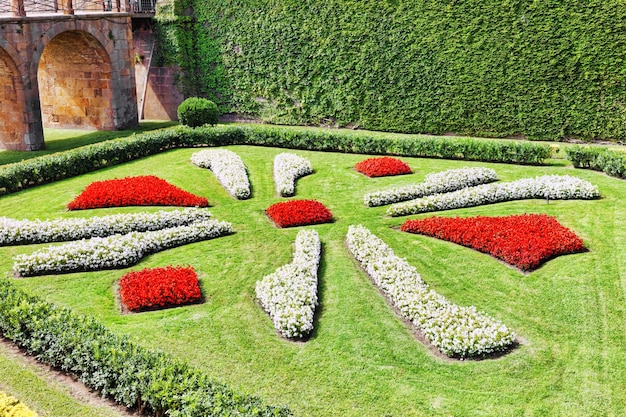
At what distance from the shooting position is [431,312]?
10.3 metres

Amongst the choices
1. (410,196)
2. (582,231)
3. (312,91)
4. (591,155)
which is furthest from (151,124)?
(582,231)

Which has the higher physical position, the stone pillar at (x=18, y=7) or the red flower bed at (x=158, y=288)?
the stone pillar at (x=18, y=7)

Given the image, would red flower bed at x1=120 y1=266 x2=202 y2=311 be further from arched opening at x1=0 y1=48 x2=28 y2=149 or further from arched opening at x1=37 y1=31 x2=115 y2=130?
arched opening at x1=37 y1=31 x2=115 y2=130

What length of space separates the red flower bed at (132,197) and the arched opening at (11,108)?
7436 mm

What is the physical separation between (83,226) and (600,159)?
1396cm

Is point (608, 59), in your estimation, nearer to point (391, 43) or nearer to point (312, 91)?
point (391, 43)

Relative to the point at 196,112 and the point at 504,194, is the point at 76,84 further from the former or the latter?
the point at 504,194

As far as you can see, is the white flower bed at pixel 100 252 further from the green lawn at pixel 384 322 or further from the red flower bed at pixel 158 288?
the red flower bed at pixel 158 288

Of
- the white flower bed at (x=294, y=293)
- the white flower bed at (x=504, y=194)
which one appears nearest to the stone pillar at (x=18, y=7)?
the white flower bed at (x=504, y=194)

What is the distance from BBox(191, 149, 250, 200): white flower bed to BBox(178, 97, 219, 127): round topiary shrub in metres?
3.33

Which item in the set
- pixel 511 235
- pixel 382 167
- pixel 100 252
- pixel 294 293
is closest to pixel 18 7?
pixel 100 252

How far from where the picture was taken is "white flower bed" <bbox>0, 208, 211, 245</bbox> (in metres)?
13.5

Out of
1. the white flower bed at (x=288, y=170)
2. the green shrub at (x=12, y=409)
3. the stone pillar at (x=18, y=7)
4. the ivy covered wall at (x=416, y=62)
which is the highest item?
the stone pillar at (x=18, y=7)

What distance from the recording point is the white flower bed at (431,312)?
9.48m
